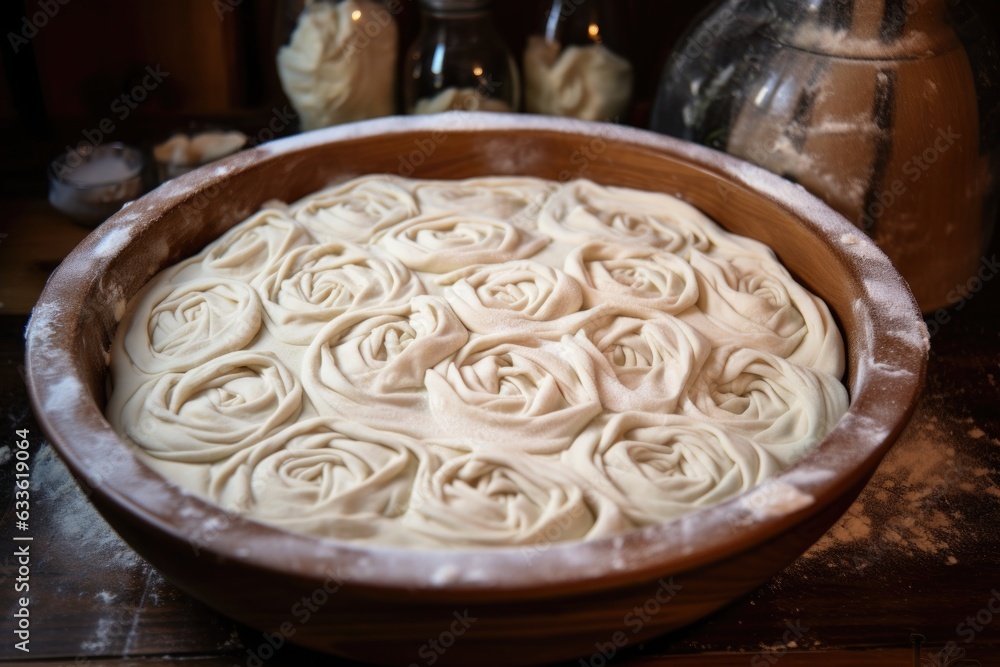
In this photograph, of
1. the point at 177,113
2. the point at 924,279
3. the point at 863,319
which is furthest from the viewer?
the point at 177,113

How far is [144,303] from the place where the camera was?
6.31 ft

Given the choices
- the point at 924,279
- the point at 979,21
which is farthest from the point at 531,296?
the point at 979,21

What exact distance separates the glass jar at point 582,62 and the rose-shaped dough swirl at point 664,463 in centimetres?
152

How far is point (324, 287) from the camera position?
1.95m

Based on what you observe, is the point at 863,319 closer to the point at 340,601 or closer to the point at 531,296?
the point at 531,296

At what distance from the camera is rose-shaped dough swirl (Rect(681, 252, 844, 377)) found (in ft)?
6.16

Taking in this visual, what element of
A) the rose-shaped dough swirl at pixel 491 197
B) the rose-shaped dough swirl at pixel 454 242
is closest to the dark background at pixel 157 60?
the rose-shaped dough swirl at pixel 491 197

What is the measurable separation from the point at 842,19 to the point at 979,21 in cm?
40

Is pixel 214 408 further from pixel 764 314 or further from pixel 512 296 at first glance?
pixel 764 314
